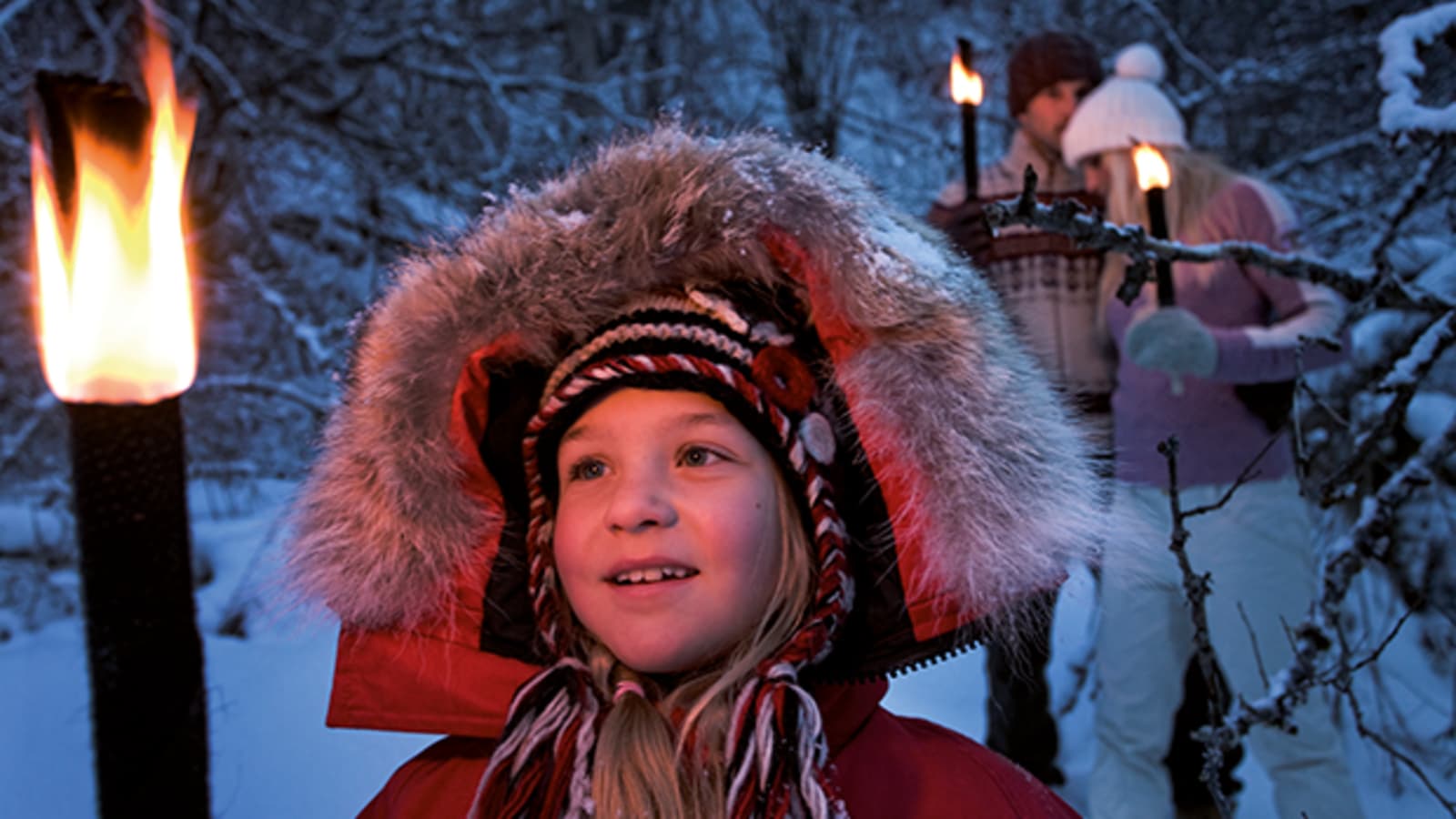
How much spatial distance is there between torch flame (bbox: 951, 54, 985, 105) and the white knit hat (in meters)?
0.62

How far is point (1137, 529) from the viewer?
5.11 feet

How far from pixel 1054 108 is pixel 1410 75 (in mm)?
1508

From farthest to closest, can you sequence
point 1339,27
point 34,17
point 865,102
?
point 865,102 < point 1339,27 < point 34,17

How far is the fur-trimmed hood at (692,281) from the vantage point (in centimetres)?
135

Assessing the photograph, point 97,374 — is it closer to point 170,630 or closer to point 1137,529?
point 170,630

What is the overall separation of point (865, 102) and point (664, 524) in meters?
7.56

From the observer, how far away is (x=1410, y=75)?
1.61m

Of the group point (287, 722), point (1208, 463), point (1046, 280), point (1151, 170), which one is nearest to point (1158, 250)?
point (1151, 170)

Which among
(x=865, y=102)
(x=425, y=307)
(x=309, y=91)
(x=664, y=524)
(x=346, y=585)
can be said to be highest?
(x=865, y=102)

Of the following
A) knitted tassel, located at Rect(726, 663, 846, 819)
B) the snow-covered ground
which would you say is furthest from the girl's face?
the snow-covered ground

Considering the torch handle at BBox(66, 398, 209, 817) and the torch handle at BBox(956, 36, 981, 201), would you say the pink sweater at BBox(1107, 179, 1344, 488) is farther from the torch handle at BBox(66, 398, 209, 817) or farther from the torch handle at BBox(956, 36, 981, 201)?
the torch handle at BBox(66, 398, 209, 817)

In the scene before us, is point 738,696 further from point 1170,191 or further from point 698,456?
point 1170,191

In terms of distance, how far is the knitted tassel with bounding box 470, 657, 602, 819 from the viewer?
1.27m

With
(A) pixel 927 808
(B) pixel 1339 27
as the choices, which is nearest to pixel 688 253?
(A) pixel 927 808
